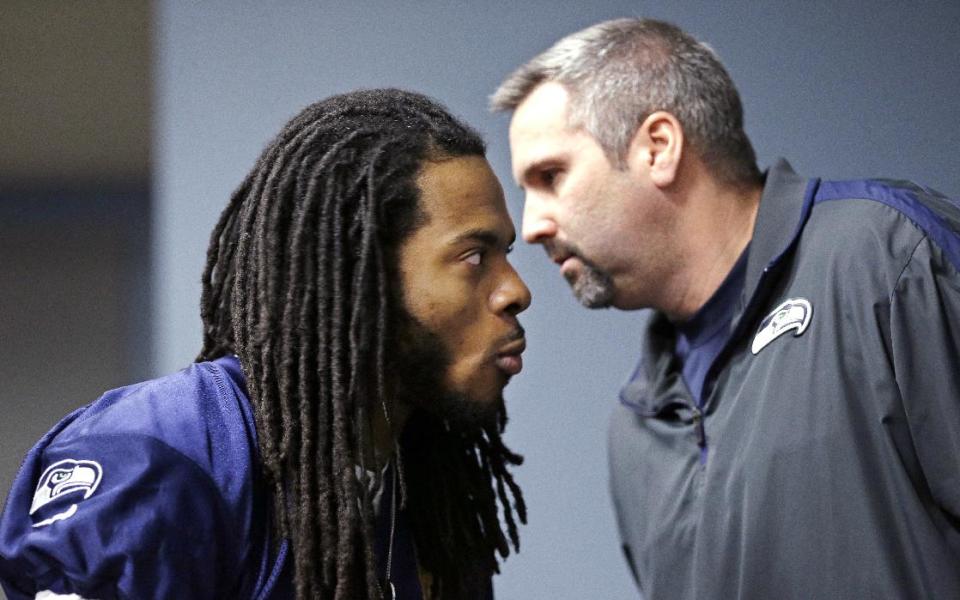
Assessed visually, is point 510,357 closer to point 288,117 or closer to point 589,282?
point 589,282

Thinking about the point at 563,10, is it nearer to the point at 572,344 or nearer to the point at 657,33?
the point at 657,33

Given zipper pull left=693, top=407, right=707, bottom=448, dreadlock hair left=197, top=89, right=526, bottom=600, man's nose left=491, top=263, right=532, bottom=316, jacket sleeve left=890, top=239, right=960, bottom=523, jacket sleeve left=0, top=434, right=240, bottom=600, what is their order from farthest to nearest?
zipper pull left=693, top=407, right=707, bottom=448 → jacket sleeve left=890, top=239, right=960, bottom=523 → man's nose left=491, top=263, right=532, bottom=316 → dreadlock hair left=197, top=89, right=526, bottom=600 → jacket sleeve left=0, top=434, right=240, bottom=600

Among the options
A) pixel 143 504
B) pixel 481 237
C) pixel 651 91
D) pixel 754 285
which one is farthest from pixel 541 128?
pixel 143 504

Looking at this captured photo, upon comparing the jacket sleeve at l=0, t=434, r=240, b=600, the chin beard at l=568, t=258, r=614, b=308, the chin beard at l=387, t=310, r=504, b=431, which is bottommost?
the jacket sleeve at l=0, t=434, r=240, b=600

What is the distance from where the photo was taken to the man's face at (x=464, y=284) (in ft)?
3.61

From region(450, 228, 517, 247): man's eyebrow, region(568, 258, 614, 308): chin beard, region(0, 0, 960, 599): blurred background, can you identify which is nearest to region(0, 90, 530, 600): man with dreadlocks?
region(450, 228, 517, 247): man's eyebrow

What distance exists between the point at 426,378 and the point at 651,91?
2.67 ft

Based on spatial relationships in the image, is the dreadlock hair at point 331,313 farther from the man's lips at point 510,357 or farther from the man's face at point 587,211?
the man's face at point 587,211

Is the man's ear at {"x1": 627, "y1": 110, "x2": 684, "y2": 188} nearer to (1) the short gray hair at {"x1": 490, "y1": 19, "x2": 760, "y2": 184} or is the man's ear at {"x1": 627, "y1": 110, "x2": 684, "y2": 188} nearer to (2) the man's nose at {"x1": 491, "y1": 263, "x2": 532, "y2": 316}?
(1) the short gray hair at {"x1": 490, "y1": 19, "x2": 760, "y2": 184}

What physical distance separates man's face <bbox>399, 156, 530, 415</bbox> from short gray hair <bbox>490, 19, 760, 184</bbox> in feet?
2.13

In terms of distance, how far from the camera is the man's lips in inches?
44.3

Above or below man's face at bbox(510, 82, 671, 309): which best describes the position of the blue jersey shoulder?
below

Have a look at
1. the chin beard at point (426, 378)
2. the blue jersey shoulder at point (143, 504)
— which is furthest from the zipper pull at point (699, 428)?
the blue jersey shoulder at point (143, 504)

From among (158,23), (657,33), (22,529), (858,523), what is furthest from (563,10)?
(22,529)
